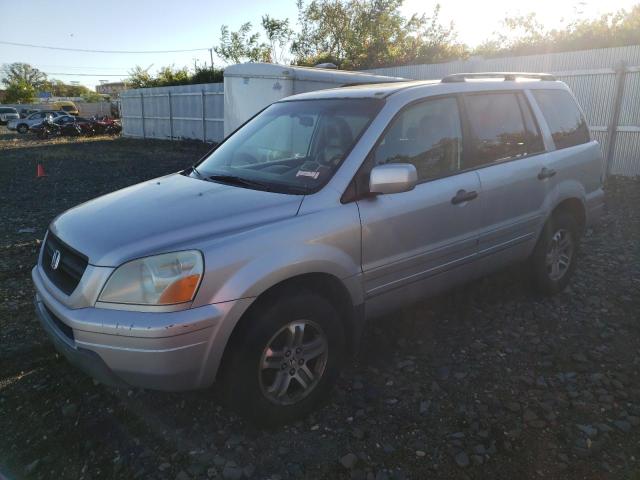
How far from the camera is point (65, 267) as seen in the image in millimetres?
2590

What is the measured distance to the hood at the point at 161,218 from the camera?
92.5 inches

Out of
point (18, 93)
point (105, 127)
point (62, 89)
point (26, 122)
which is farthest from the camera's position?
point (62, 89)

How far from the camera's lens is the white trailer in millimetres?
9000

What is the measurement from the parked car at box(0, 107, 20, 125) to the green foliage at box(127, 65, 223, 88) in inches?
450

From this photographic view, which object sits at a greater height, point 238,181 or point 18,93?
point 18,93

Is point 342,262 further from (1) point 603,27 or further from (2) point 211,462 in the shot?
(1) point 603,27

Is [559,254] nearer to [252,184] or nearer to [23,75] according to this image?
[252,184]

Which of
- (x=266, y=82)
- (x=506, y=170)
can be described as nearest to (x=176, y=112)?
(x=266, y=82)

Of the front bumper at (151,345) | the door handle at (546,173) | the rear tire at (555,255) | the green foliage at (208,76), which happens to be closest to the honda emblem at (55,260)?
the front bumper at (151,345)

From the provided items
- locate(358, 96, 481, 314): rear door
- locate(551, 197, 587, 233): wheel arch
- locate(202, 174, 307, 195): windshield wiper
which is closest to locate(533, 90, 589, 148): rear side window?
locate(551, 197, 587, 233): wheel arch

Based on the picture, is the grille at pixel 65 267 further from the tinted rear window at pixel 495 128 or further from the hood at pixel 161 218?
the tinted rear window at pixel 495 128

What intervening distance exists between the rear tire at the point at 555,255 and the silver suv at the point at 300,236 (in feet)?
0.11

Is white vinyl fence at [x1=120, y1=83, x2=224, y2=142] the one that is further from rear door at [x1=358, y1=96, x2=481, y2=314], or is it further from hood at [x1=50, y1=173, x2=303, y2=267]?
hood at [x1=50, y1=173, x2=303, y2=267]

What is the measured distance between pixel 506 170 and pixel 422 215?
1.01 m
